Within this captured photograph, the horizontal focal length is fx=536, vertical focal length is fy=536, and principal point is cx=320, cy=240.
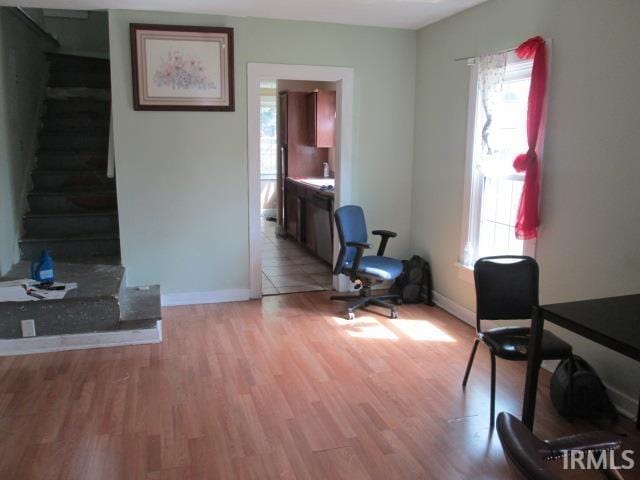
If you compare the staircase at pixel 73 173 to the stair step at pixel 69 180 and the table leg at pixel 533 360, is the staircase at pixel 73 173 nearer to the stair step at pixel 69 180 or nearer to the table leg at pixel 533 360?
the stair step at pixel 69 180

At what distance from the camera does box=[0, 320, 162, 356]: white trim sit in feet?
11.8

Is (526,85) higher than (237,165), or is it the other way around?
(526,85)

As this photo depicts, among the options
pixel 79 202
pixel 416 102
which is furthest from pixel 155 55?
pixel 416 102

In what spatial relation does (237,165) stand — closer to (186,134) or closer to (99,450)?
(186,134)

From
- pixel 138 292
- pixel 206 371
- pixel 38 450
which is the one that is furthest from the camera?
pixel 138 292

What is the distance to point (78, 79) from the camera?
19.1 ft

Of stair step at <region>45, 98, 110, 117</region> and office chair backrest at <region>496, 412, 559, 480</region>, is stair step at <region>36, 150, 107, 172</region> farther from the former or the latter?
office chair backrest at <region>496, 412, 559, 480</region>

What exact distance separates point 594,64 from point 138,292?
363cm

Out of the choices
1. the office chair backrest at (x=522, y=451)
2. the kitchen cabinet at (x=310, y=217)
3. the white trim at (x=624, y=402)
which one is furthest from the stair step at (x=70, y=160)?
the office chair backrest at (x=522, y=451)

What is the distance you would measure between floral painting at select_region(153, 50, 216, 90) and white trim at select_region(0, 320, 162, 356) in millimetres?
1933

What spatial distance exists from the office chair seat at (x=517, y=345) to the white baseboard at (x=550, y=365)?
0.48 metres

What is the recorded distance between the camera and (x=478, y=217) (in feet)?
13.6

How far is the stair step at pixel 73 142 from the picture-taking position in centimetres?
534

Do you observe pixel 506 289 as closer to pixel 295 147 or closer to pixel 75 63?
pixel 295 147
